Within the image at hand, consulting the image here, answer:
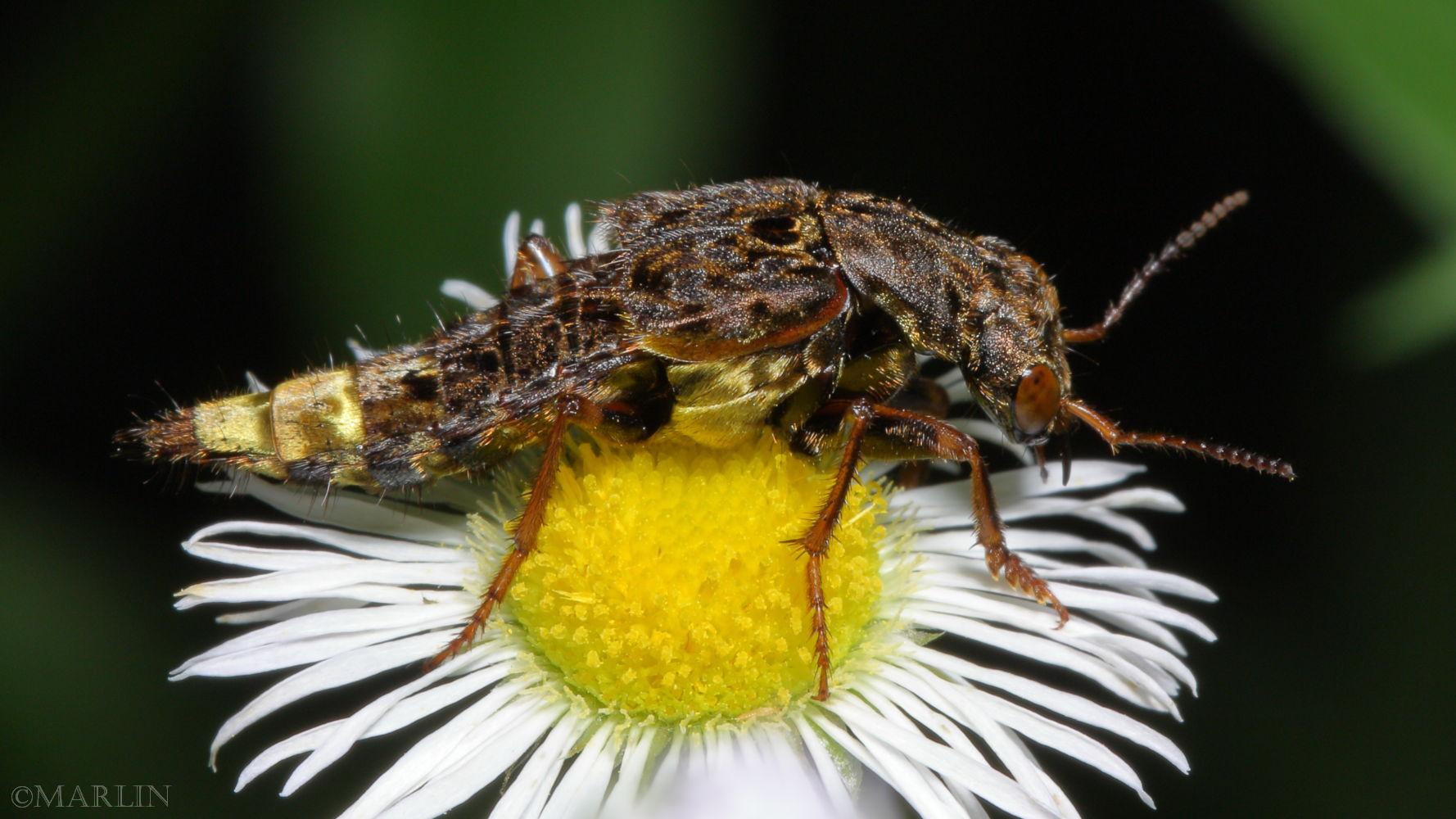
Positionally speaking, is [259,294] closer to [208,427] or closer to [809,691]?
[208,427]

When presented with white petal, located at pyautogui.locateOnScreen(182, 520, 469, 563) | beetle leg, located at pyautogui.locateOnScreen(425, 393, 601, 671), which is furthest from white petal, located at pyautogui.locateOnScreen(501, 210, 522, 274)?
beetle leg, located at pyautogui.locateOnScreen(425, 393, 601, 671)

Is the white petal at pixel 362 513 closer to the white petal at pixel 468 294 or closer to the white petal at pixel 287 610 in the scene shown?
the white petal at pixel 287 610

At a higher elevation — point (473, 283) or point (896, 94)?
point (896, 94)

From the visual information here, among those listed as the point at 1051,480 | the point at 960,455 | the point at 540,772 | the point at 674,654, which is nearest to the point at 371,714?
the point at 540,772

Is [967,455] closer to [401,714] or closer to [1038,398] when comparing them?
[1038,398]

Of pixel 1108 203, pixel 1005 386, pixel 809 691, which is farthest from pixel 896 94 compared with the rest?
pixel 809 691

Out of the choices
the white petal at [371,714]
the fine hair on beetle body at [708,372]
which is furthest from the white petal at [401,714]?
the fine hair on beetle body at [708,372]
